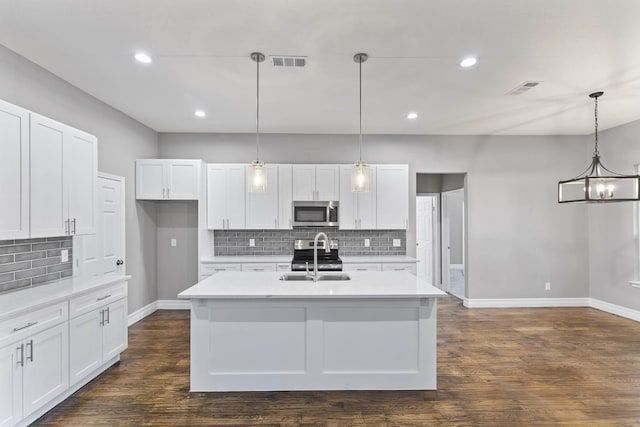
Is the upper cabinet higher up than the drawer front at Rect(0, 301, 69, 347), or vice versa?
the upper cabinet

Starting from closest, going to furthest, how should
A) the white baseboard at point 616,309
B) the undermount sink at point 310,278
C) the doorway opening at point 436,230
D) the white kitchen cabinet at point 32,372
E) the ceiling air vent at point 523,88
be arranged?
1. the white kitchen cabinet at point 32,372
2. the undermount sink at point 310,278
3. the ceiling air vent at point 523,88
4. the white baseboard at point 616,309
5. the doorway opening at point 436,230

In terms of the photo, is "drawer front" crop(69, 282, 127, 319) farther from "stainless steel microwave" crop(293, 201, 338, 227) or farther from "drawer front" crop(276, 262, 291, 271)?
"stainless steel microwave" crop(293, 201, 338, 227)

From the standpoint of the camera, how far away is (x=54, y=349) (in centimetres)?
250

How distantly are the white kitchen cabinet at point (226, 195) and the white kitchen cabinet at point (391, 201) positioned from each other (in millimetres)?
2103

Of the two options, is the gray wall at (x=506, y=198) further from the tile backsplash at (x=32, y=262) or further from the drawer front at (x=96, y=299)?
the tile backsplash at (x=32, y=262)

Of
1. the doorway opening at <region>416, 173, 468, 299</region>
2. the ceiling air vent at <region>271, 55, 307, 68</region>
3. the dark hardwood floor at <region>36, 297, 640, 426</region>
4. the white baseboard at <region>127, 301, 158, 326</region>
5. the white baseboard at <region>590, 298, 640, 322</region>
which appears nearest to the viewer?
the dark hardwood floor at <region>36, 297, 640, 426</region>

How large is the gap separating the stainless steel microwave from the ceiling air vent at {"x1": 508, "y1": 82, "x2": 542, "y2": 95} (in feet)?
8.82

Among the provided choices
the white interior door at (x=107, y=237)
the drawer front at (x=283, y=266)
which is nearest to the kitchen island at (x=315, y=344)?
the white interior door at (x=107, y=237)

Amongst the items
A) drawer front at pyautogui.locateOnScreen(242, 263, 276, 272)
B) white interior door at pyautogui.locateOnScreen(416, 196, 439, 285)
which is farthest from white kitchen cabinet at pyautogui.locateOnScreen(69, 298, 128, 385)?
white interior door at pyautogui.locateOnScreen(416, 196, 439, 285)

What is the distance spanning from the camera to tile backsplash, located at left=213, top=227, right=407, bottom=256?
5.44 m

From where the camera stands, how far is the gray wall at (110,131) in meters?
2.91

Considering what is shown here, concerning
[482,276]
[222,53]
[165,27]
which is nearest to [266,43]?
[222,53]

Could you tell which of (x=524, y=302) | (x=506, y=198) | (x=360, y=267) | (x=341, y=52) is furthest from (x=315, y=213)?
(x=524, y=302)

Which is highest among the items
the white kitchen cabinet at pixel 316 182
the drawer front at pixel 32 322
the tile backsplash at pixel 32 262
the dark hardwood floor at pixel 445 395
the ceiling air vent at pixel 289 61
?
the ceiling air vent at pixel 289 61
